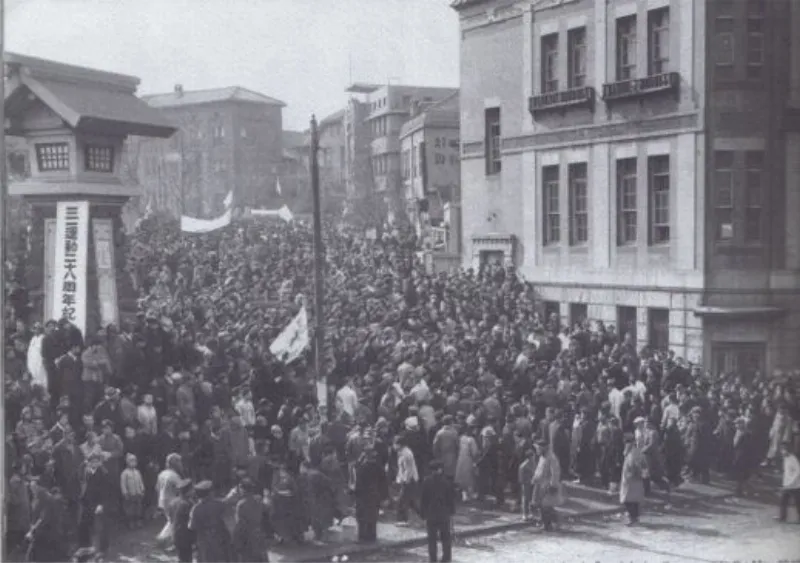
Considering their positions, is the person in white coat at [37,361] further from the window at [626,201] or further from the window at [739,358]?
the window at [626,201]

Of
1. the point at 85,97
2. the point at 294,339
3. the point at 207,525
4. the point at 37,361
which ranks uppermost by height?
the point at 85,97

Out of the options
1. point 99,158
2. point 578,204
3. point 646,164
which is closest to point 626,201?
point 646,164

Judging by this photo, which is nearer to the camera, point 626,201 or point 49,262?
point 49,262

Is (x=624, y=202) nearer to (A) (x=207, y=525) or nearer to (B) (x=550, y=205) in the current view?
(B) (x=550, y=205)

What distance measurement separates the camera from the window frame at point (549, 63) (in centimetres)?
2705

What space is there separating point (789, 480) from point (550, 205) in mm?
13673

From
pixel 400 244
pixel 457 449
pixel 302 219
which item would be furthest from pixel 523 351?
pixel 302 219

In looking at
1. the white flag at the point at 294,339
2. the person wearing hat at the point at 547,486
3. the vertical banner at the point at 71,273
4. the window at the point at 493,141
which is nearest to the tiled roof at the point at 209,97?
the vertical banner at the point at 71,273

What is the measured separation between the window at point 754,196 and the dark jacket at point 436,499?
1092 centimetres

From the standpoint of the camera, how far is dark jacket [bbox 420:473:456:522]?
13445 millimetres

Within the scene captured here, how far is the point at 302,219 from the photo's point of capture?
122 feet

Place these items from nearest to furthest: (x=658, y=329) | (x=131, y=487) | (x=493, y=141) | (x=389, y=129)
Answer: (x=131, y=487)
(x=658, y=329)
(x=493, y=141)
(x=389, y=129)

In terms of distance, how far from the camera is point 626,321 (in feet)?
81.3

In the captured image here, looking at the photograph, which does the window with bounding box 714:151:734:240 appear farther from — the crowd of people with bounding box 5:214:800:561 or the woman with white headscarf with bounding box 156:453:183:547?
the woman with white headscarf with bounding box 156:453:183:547
